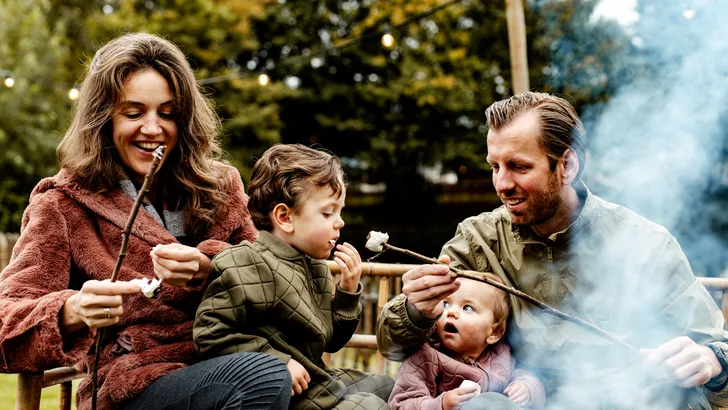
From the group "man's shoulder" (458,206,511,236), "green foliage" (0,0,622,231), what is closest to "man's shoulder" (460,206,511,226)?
"man's shoulder" (458,206,511,236)

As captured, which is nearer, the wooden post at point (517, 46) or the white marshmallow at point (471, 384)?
the white marshmallow at point (471, 384)

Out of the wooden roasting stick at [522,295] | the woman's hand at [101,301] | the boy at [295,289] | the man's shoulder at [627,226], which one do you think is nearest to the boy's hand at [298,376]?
the boy at [295,289]

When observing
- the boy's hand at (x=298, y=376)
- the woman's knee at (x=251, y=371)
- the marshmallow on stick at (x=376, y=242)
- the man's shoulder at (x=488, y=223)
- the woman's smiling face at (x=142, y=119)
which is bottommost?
the boy's hand at (x=298, y=376)

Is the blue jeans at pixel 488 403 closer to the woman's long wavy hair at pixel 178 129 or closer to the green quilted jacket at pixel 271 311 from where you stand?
the green quilted jacket at pixel 271 311

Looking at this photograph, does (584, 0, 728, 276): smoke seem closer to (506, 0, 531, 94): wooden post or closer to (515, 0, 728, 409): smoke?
(515, 0, 728, 409): smoke

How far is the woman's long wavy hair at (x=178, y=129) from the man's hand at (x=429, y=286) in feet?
2.44

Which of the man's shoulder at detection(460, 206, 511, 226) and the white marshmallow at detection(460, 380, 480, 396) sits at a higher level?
the man's shoulder at detection(460, 206, 511, 226)

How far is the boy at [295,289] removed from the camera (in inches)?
84.9

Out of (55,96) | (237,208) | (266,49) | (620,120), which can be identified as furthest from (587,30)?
(55,96)

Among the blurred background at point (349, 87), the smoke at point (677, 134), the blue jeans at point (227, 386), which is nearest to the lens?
the blue jeans at point (227, 386)

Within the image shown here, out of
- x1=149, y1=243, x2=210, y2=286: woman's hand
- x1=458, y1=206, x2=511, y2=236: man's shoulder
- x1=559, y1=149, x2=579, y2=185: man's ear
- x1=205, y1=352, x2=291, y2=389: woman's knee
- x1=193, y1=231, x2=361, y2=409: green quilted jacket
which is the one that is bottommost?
x1=205, y1=352, x2=291, y2=389: woman's knee

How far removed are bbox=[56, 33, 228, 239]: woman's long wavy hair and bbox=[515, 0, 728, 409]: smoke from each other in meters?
1.25

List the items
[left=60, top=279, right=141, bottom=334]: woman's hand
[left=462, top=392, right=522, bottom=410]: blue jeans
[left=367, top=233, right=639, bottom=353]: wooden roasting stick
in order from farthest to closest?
[left=462, top=392, right=522, bottom=410]: blue jeans → [left=367, top=233, right=639, bottom=353]: wooden roasting stick → [left=60, top=279, right=141, bottom=334]: woman's hand

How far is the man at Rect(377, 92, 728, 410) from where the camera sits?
2.39 metres
